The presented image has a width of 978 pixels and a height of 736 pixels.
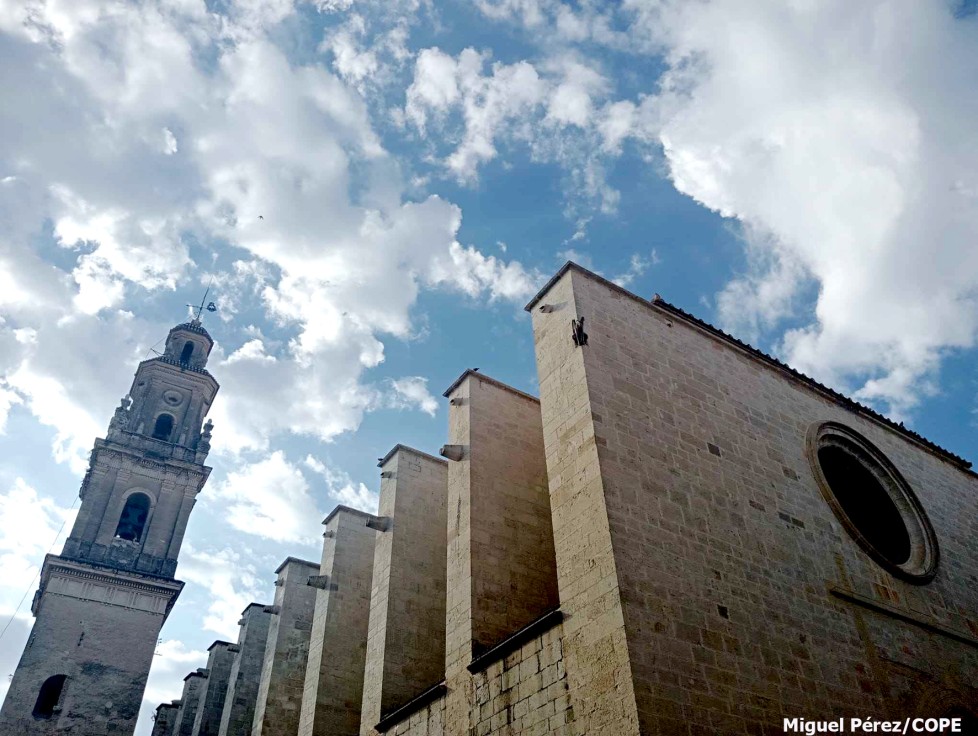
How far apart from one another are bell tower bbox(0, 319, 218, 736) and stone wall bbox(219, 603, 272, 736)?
688 centimetres

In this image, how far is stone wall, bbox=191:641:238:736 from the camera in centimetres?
1480

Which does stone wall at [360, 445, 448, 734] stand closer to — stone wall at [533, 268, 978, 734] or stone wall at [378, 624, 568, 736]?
stone wall at [378, 624, 568, 736]

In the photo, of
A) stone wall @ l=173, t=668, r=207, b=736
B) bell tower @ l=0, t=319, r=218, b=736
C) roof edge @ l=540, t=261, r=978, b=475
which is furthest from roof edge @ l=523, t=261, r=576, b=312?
bell tower @ l=0, t=319, r=218, b=736

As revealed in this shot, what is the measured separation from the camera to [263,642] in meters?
14.8

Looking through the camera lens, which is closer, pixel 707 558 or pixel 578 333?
pixel 707 558

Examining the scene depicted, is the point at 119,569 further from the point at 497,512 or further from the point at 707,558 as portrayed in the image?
the point at 707,558

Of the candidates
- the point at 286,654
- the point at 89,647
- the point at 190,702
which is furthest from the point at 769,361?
the point at 89,647

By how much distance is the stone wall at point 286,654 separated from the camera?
446 inches

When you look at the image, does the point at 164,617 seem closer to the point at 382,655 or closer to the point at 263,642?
the point at 263,642

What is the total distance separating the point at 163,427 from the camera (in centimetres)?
2617

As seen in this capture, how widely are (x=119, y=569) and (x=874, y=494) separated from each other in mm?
20083

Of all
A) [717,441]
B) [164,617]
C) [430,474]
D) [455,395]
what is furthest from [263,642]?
[717,441]

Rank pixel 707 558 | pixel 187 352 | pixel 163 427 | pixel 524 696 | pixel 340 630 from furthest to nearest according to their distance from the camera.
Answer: pixel 187 352
pixel 163 427
pixel 340 630
pixel 707 558
pixel 524 696

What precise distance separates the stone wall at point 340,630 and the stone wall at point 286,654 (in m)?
0.75
